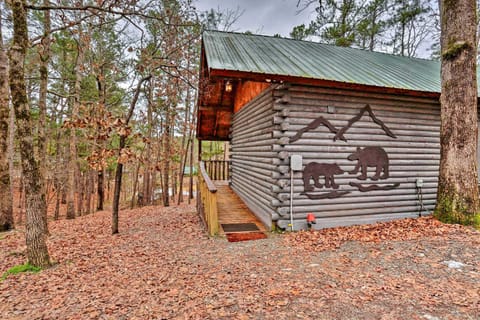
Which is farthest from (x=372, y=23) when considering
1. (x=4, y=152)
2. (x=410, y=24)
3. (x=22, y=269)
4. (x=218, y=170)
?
(x=22, y=269)

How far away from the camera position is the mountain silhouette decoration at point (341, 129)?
5.32 m

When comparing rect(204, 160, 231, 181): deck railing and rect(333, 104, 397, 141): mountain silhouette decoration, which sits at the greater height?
rect(333, 104, 397, 141): mountain silhouette decoration

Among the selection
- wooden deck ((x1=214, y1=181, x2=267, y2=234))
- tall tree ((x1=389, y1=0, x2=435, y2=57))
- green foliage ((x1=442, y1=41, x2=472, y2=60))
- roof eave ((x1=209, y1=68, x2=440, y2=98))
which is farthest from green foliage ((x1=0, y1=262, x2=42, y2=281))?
tall tree ((x1=389, y1=0, x2=435, y2=57))

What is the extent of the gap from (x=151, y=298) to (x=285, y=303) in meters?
1.59

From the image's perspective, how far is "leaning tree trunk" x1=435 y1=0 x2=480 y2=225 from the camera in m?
4.71

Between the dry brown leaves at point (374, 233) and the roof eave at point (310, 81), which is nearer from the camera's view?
the dry brown leaves at point (374, 233)

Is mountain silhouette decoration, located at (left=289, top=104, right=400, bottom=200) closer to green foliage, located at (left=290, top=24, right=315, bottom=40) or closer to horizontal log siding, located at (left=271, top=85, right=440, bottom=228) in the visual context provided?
horizontal log siding, located at (left=271, top=85, right=440, bottom=228)

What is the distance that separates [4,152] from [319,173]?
8309mm

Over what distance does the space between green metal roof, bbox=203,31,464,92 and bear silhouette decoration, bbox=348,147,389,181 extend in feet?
4.92

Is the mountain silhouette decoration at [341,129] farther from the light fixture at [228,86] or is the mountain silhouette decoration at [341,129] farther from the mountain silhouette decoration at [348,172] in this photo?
the light fixture at [228,86]

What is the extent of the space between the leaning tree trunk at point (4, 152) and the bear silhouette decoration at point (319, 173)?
793 cm

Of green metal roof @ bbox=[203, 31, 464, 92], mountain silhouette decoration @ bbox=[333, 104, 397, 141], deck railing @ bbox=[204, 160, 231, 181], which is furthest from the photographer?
deck railing @ bbox=[204, 160, 231, 181]

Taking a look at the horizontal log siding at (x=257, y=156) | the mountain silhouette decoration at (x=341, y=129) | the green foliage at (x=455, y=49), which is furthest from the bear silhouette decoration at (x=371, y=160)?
the green foliage at (x=455, y=49)

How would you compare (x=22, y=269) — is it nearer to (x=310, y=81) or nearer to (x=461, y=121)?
(x=310, y=81)
